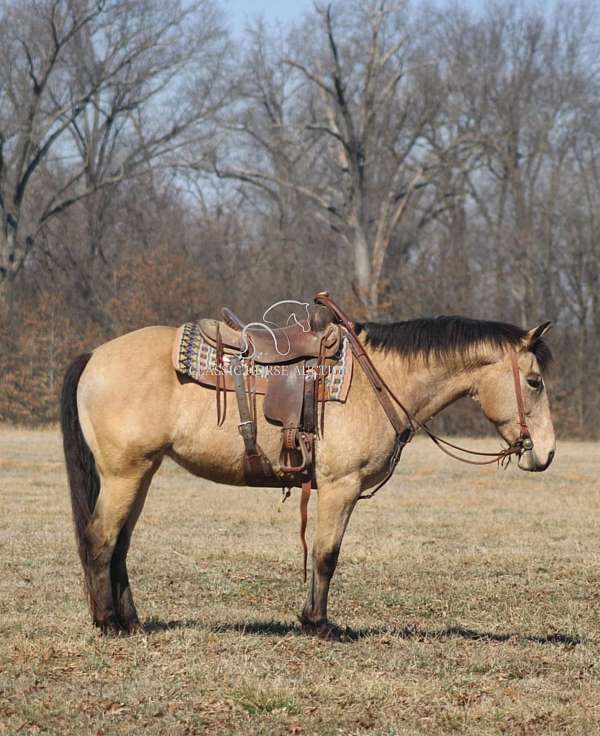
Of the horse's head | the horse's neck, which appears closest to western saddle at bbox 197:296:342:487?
the horse's neck

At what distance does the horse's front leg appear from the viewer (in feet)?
21.0

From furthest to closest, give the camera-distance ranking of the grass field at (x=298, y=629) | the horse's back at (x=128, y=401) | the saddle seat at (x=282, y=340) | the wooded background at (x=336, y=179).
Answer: the wooded background at (x=336, y=179) → the saddle seat at (x=282, y=340) → the horse's back at (x=128, y=401) → the grass field at (x=298, y=629)

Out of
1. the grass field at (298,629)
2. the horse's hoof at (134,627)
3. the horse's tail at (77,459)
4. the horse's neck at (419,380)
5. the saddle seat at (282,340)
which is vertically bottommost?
the grass field at (298,629)

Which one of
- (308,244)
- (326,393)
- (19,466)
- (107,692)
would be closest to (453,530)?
(326,393)

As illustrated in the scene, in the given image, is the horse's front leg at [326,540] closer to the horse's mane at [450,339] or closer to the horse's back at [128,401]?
the horse's mane at [450,339]

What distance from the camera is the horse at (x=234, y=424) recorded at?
638 centimetres

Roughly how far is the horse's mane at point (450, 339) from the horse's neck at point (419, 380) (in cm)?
6

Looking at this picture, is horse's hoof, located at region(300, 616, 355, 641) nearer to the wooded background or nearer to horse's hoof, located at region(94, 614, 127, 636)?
horse's hoof, located at region(94, 614, 127, 636)

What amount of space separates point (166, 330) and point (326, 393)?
1.10 metres

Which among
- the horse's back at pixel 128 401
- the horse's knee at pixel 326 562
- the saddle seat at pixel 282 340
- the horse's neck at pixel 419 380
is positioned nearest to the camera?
the horse's back at pixel 128 401

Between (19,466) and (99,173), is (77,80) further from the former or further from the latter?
(19,466)

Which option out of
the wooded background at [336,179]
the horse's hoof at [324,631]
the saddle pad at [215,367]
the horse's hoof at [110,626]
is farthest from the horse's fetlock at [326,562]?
the wooded background at [336,179]

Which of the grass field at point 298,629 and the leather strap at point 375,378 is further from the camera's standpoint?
the leather strap at point 375,378

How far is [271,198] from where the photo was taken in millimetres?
37938
